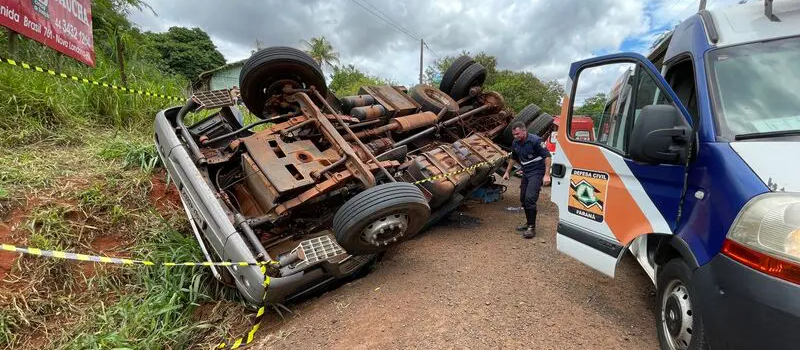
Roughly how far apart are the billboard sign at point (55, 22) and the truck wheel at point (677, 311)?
619cm

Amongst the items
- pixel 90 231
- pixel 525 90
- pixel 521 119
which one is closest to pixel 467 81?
pixel 521 119

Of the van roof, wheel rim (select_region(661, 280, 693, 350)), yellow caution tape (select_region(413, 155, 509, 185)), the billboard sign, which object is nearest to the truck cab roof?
the van roof

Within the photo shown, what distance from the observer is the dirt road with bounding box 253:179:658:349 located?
2754 millimetres

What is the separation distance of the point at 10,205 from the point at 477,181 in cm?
458

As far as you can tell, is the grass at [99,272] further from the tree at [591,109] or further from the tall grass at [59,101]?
the tree at [591,109]

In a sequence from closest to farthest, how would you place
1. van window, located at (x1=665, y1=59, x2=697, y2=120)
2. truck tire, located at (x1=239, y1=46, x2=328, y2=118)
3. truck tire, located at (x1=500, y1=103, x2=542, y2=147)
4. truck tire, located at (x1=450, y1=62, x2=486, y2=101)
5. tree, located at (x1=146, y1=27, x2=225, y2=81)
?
1. van window, located at (x1=665, y1=59, x2=697, y2=120)
2. truck tire, located at (x1=239, y1=46, x2=328, y2=118)
3. truck tire, located at (x1=500, y1=103, x2=542, y2=147)
4. truck tire, located at (x1=450, y1=62, x2=486, y2=101)
5. tree, located at (x1=146, y1=27, x2=225, y2=81)

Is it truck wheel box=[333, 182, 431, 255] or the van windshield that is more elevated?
truck wheel box=[333, 182, 431, 255]

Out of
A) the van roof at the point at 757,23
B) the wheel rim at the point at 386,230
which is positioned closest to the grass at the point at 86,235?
the wheel rim at the point at 386,230

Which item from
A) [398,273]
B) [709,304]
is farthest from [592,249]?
[398,273]

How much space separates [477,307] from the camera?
124 inches

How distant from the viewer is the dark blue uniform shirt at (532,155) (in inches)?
203

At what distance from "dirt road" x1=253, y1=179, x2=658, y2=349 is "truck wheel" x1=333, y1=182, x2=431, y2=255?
501 millimetres

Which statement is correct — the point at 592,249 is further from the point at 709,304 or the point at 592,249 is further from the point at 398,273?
the point at 398,273

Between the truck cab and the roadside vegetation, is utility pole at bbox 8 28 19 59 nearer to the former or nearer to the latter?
the roadside vegetation
